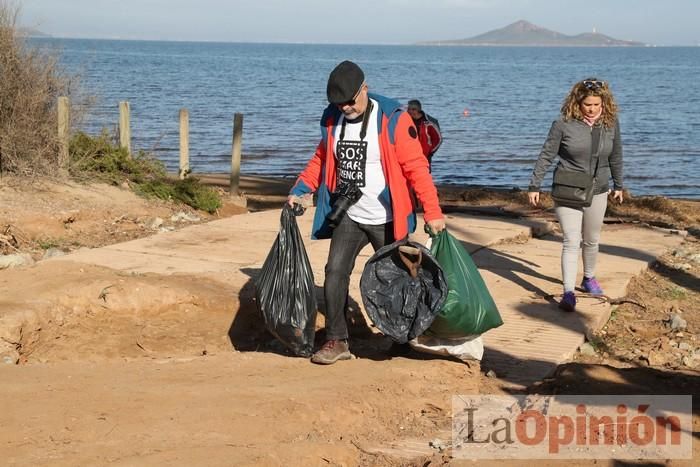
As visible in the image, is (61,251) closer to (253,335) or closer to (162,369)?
(253,335)

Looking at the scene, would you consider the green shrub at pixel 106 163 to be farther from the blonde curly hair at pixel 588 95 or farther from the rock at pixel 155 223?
the blonde curly hair at pixel 588 95

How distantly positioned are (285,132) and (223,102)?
1378 cm

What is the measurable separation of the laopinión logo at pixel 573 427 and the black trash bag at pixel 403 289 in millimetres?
524

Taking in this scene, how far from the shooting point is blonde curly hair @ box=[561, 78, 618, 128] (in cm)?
775

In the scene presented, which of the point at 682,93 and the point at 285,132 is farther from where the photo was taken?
the point at 682,93

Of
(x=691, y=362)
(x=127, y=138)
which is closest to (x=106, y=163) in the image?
(x=127, y=138)

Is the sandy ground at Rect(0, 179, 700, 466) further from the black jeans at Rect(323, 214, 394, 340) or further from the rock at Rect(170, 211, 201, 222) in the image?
the rock at Rect(170, 211, 201, 222)

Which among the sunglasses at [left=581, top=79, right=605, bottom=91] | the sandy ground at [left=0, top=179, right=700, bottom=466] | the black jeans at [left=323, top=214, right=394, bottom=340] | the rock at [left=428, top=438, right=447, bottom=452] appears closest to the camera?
the sandy ground at [left=0, top=179, right=700, bottom=466]

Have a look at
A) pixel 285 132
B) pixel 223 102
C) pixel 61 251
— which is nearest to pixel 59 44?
pixel 61 251

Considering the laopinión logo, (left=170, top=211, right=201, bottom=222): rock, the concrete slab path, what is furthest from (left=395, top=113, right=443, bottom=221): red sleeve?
(left=170, top=211, right=201, bottom=222): rock

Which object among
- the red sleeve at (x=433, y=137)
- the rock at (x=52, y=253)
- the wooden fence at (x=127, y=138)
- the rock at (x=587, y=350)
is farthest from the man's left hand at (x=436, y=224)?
the wooden fence at (x=127, y=138)

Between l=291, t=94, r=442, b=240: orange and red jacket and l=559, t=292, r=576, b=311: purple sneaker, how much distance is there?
6.86 ft

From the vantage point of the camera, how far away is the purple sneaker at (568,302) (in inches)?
318

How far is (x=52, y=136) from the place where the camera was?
1301cm
